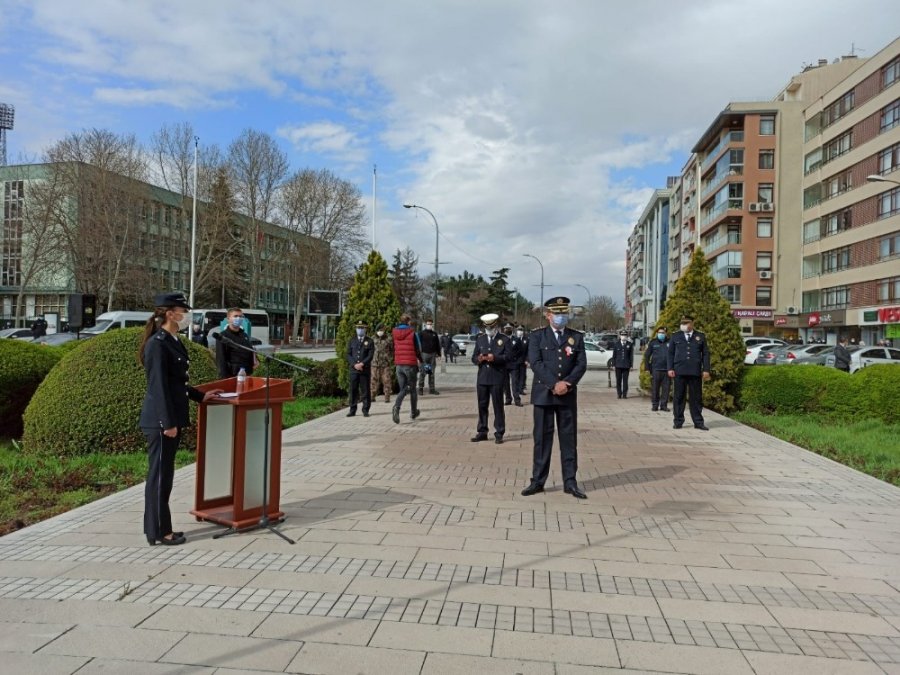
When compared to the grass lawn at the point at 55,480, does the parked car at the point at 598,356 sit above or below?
above

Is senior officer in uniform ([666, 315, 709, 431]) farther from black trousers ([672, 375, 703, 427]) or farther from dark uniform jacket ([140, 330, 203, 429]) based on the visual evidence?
dark uniform jacket ([140, 330, 203, 429])

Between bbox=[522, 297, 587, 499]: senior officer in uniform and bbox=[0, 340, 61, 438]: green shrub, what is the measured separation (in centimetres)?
700

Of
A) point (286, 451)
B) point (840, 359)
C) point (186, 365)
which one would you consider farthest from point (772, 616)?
point (840, 359)

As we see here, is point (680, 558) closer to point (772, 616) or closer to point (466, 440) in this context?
point (772, 616)

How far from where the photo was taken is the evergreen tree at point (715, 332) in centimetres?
1505

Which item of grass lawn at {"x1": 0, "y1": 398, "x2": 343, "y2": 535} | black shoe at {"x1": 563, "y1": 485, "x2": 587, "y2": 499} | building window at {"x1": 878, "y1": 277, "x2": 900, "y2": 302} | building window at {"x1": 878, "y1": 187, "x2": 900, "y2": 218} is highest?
building window at {"x1": 878, "y1": 187, "x2": 900, "y2": 218}

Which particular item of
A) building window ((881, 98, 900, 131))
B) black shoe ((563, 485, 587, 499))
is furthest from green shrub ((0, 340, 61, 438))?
building window ((881, 98, 900, 131))

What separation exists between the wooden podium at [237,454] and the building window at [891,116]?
158 ft

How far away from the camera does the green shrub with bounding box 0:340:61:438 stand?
9523mm

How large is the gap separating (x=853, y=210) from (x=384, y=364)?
44.9 metres

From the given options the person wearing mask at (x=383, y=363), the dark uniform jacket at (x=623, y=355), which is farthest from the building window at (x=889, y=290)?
the person wearing mask at (x=383, y=363)

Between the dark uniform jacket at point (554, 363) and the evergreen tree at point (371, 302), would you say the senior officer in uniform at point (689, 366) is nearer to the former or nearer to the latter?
the dark uniform jacket at point (554, 363)

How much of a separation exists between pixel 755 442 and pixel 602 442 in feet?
7.85

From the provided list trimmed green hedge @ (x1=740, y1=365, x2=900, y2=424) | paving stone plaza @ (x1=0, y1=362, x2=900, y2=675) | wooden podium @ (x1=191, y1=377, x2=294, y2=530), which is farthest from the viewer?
trimmed green hedge @ (x1=740, y1=365, x2=900, y2=424)
